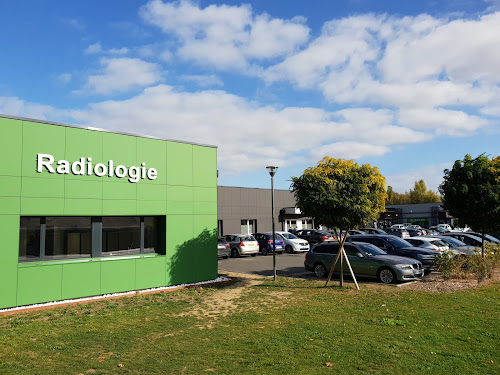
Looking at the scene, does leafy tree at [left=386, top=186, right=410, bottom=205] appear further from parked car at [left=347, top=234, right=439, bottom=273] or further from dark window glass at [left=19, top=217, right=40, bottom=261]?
dark window glass at [left=19, top=217, right=40, bottom=261]

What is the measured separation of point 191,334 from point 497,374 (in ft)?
17.7

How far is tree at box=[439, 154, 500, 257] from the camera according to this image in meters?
14.9

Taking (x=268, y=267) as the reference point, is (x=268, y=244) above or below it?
above

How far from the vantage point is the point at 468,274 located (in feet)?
48.0

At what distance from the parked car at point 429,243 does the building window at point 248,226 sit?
20.5 meters

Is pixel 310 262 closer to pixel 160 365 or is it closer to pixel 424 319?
pixel 424 319

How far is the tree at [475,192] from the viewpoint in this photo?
49.0 ft

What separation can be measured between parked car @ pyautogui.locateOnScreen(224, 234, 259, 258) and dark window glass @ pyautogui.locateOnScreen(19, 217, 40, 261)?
15.0m

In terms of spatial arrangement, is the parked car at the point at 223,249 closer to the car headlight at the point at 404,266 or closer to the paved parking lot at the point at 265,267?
the paved parking lot at the point at 265,267

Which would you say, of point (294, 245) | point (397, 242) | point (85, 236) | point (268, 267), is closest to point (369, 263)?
point (397, 242)

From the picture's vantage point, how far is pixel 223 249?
2388 cm

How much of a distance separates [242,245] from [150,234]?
38.7 feet

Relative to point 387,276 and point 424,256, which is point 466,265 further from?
point 387,276

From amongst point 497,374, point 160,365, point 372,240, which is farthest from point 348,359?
point 372,240
